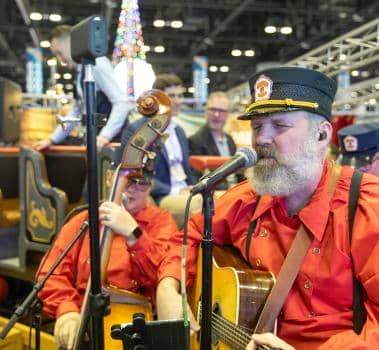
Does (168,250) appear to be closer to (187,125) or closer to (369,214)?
(369,214)

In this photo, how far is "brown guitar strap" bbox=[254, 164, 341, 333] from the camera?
1.98 m

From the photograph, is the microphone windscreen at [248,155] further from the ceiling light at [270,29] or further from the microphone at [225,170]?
the ceiling light at [270,29]

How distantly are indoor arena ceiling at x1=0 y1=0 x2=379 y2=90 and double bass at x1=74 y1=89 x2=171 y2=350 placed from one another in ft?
31.9

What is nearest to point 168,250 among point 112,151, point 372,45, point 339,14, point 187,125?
point 112,151

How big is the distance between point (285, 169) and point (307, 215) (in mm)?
197

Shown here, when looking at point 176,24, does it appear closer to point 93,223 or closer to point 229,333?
point 229,333

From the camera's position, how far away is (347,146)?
11.6ft

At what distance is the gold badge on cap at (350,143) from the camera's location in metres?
3.48

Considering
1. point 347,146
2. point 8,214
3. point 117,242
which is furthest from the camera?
point 8,214

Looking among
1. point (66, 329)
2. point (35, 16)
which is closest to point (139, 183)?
point (66, 329)

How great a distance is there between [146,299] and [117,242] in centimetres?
38

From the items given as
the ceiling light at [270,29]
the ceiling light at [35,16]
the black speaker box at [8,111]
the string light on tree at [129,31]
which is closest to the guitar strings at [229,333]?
the black speaker box at [8,111]

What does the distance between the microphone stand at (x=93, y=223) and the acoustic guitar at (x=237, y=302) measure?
0.56 metres

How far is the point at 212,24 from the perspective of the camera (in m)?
16.5
